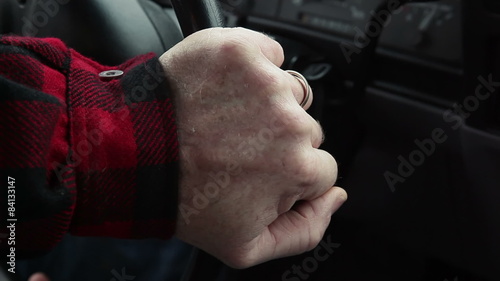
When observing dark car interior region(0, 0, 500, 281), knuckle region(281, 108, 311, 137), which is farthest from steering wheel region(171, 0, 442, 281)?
knuckle region(281, 108, 311, 137)

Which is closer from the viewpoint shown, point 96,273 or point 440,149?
point 96,273

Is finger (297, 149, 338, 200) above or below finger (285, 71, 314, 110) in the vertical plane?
below

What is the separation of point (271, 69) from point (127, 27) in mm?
461

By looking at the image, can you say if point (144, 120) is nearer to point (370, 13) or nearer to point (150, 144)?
point (150, 144)

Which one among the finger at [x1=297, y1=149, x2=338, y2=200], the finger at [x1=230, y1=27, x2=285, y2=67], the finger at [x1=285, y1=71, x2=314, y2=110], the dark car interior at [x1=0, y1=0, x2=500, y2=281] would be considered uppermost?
the finger at [x1=230, y1=27, x2=285, y2=67]

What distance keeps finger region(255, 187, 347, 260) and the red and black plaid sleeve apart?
93mm

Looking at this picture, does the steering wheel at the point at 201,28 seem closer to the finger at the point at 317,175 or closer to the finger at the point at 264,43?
the finger at the point at 264,43

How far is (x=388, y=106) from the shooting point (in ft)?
3.76

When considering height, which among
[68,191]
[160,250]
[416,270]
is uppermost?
[68,191]

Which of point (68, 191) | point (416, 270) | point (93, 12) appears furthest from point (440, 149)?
point (68, 191)

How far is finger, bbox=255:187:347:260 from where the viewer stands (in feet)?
1.80

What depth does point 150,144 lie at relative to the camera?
50 centimetres

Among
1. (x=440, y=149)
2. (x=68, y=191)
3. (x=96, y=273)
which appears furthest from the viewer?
(x=440, y=149)

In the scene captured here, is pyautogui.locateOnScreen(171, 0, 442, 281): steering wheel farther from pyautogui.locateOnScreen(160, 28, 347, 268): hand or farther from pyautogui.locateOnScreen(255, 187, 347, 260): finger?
pyautogui.locateOnScreen(255, 187, 347, 260): finger
